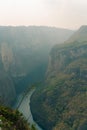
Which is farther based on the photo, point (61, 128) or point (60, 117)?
point (60, 117)

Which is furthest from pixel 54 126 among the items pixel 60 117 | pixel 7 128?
pixel 7 128

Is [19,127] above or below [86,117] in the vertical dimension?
above

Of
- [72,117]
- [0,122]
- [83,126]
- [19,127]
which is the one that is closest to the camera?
[0,122]

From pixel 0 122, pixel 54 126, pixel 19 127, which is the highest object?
pixel 0 122

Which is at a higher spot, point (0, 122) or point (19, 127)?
point (0, 122)

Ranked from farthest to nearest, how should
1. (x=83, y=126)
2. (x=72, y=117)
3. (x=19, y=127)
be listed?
1. (x=72, y=117)
2. (x=83, y=126)
3. (x=19, y=127)

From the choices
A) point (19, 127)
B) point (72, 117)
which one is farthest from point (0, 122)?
point (72, 117)

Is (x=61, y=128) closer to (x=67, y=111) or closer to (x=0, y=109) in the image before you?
(x=67, y=111)

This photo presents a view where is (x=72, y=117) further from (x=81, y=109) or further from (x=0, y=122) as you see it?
(x=0, y=122)

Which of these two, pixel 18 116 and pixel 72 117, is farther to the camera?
pixel 72 117
